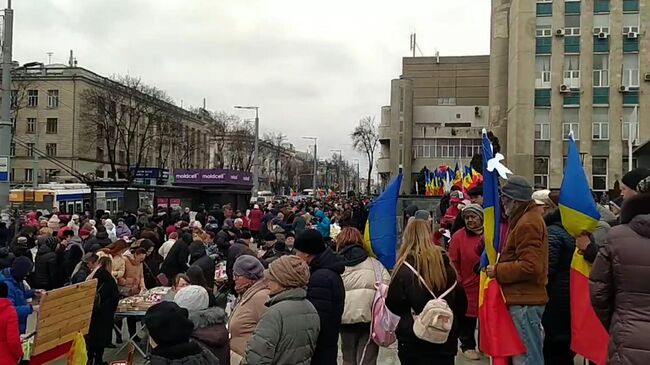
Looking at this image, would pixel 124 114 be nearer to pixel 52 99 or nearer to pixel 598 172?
pixel 52 99

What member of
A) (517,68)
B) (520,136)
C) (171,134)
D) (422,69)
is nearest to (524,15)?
(517,68)

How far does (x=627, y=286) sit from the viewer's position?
405 cm

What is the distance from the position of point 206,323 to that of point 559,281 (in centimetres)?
361

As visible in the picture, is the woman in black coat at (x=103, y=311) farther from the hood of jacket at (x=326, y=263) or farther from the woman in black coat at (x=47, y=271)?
the hood of jacket at (x=326, y=263)

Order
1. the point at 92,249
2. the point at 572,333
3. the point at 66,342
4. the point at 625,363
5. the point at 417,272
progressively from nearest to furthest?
1. the point at 625,363
2. the point at 417,272
3. the point at 572,333
4. the point at 66,342
5. the point at 92,249

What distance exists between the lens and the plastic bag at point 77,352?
6707 mm

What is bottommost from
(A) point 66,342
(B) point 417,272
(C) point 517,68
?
(A) point 66,342

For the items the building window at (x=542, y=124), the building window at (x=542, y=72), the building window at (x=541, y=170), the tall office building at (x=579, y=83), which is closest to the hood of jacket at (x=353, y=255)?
the tall office building at (x=579, y=83)

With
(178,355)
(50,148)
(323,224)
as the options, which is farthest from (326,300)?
(50,148)

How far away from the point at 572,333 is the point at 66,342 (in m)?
5.06

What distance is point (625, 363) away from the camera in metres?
4.03

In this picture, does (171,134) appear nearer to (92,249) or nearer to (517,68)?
(517,68)

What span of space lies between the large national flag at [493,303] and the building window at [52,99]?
75.1 meters

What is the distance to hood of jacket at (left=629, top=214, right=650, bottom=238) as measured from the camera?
4.01m
